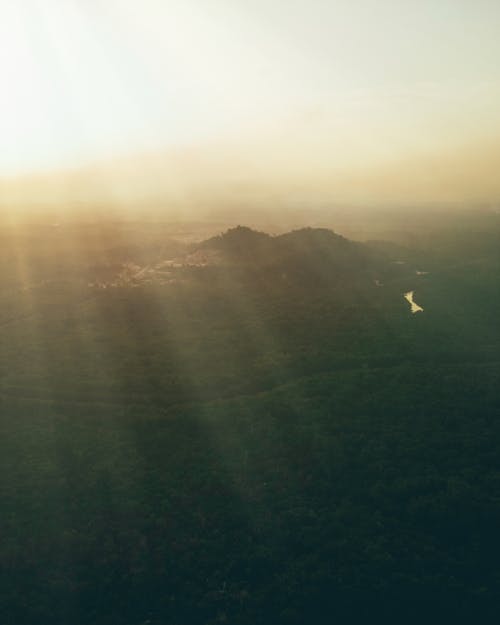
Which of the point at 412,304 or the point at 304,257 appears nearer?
the point at 412,304

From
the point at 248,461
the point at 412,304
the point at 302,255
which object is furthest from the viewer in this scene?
the point at 302,255

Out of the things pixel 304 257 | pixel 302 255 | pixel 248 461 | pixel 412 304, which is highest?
pixel 302 255

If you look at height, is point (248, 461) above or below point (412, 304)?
below

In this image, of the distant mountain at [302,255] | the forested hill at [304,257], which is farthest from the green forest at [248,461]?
the distant mountain at [302,255]

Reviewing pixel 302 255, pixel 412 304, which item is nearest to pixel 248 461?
pixel 412 304

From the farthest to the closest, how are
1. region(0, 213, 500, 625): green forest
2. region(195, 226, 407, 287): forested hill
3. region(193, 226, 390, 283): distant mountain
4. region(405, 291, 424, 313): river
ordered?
region(193, 226, 390, 283): distant mountain → region(195, 226, 407, 287): forested hill → region(405, 291, 424, 313): river → region(0, 213, 500, 625): green forest

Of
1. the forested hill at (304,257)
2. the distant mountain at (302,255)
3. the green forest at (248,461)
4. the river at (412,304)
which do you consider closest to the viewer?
the green forest at (248,461)

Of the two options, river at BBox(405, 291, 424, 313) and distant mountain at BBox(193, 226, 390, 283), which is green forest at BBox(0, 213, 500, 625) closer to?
river at BBox(405, 291, 424, 313)

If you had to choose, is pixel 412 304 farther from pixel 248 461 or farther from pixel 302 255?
pixel 248 461

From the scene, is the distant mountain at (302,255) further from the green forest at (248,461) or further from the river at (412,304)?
the green forest at (248,461)

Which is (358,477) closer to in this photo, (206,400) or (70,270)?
(206,400)

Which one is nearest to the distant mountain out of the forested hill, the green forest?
the forested hill
